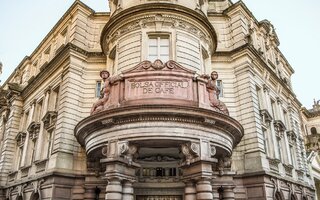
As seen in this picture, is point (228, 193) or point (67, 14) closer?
point (228, 193)

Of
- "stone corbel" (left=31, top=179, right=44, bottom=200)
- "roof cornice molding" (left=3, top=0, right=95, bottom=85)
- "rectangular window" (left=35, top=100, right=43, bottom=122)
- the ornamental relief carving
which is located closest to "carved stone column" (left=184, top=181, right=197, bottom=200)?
the ornamental relief carving

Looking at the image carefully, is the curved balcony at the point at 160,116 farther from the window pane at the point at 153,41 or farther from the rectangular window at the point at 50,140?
the rectangular window at the point at 50,140

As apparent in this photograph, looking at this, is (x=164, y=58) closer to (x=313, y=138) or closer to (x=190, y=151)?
(x=190, y=151)

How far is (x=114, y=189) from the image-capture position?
10.4 metres

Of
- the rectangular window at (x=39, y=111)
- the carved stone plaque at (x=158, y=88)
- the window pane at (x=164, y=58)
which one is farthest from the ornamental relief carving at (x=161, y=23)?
the rectangular window at (x=39, y=111)

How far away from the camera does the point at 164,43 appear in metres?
16.2

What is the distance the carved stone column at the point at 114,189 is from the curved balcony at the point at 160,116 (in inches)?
61.2

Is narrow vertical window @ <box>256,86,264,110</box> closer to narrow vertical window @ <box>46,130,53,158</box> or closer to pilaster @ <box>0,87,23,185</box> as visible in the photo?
narrow vertical window @ <box>46,130,53,158</box>

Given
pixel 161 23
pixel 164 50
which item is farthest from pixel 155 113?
pixel 161 23

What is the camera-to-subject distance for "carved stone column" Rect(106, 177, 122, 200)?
10337 mm

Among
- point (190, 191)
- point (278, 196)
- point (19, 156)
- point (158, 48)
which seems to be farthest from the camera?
point (19, 156)

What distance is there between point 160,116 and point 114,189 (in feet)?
10.8

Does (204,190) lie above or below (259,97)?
below

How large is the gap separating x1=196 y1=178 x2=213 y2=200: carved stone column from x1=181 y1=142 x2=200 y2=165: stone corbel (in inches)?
A: 35.4
